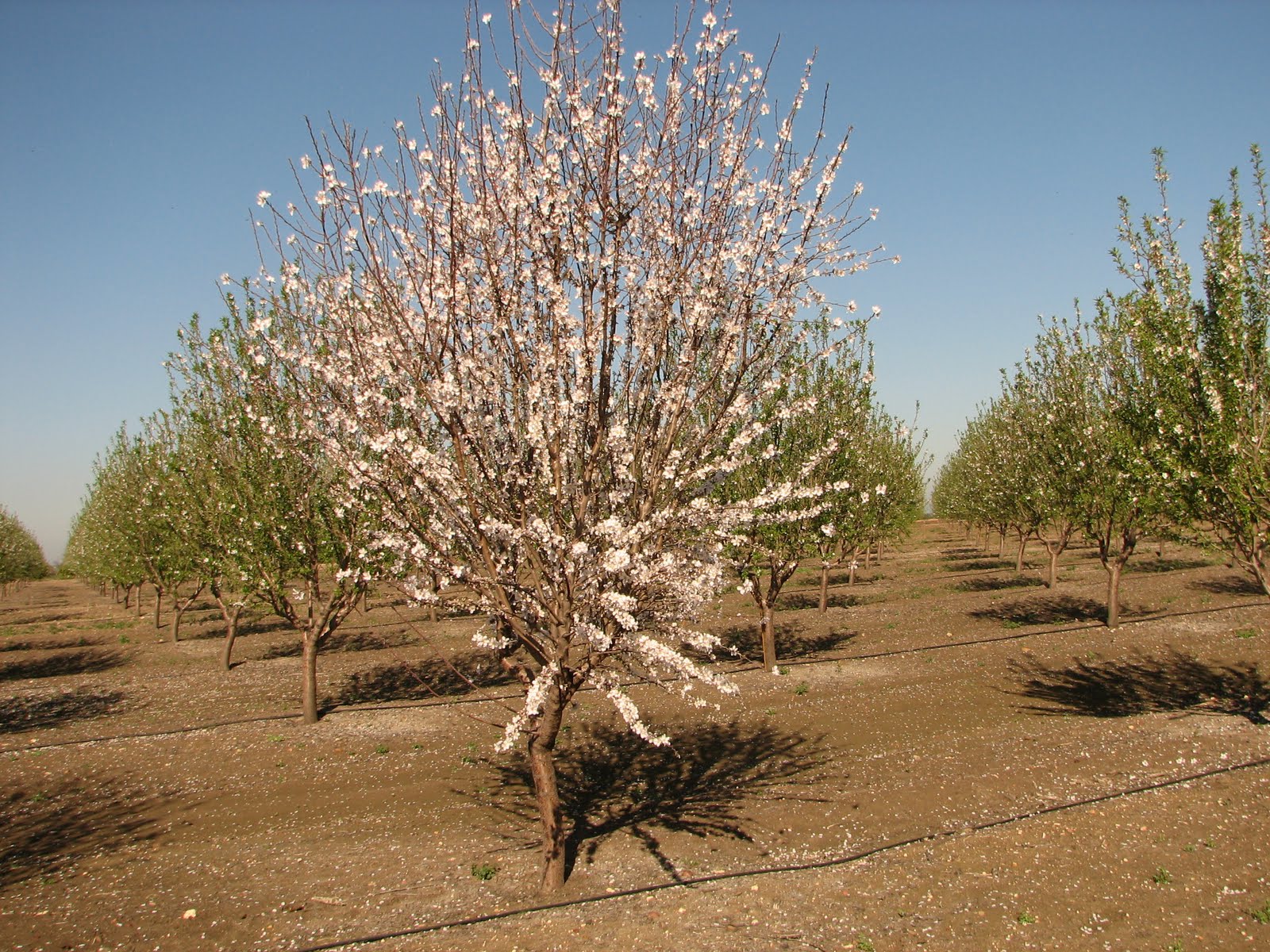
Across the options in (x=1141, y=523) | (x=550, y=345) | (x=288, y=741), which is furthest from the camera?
(x=1141, y=523)

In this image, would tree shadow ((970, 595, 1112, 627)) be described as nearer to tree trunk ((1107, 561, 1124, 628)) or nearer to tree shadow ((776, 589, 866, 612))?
tree trunk ((1107, 561, 1124, 628))

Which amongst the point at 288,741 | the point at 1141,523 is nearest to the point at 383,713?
the point at 288,741

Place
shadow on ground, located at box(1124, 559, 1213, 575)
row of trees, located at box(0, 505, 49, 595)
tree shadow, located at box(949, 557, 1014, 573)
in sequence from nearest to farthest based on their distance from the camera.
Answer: shadow on ground, located at box(1124, 559, 1213, 575), tree shadow, located at box(949, 557, 1014, 573), row of trees, located at box(0, 505, 49, 595)

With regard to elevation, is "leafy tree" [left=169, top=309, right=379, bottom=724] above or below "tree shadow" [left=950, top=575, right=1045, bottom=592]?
above

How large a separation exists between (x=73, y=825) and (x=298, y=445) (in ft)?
22.1

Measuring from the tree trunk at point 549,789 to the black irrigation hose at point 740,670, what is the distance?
4.66 m

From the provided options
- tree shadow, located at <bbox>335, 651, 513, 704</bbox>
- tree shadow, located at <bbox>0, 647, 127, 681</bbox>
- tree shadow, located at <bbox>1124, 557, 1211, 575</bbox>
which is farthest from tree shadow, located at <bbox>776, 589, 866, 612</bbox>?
tree shadow, located at <bbox>0, 647, 127, 681</bbox>

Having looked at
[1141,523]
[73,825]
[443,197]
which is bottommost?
[73,825]

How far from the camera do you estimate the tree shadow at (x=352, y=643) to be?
84.5ft

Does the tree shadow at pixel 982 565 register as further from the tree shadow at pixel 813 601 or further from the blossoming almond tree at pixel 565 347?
the blossoming almond tree at pixel 565 347

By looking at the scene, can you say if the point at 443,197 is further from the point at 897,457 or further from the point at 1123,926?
the point at 897,457

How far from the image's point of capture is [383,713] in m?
16.3

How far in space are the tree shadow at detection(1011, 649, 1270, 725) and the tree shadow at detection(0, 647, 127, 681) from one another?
2841 cm

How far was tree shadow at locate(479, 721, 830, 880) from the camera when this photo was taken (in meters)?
9.69
